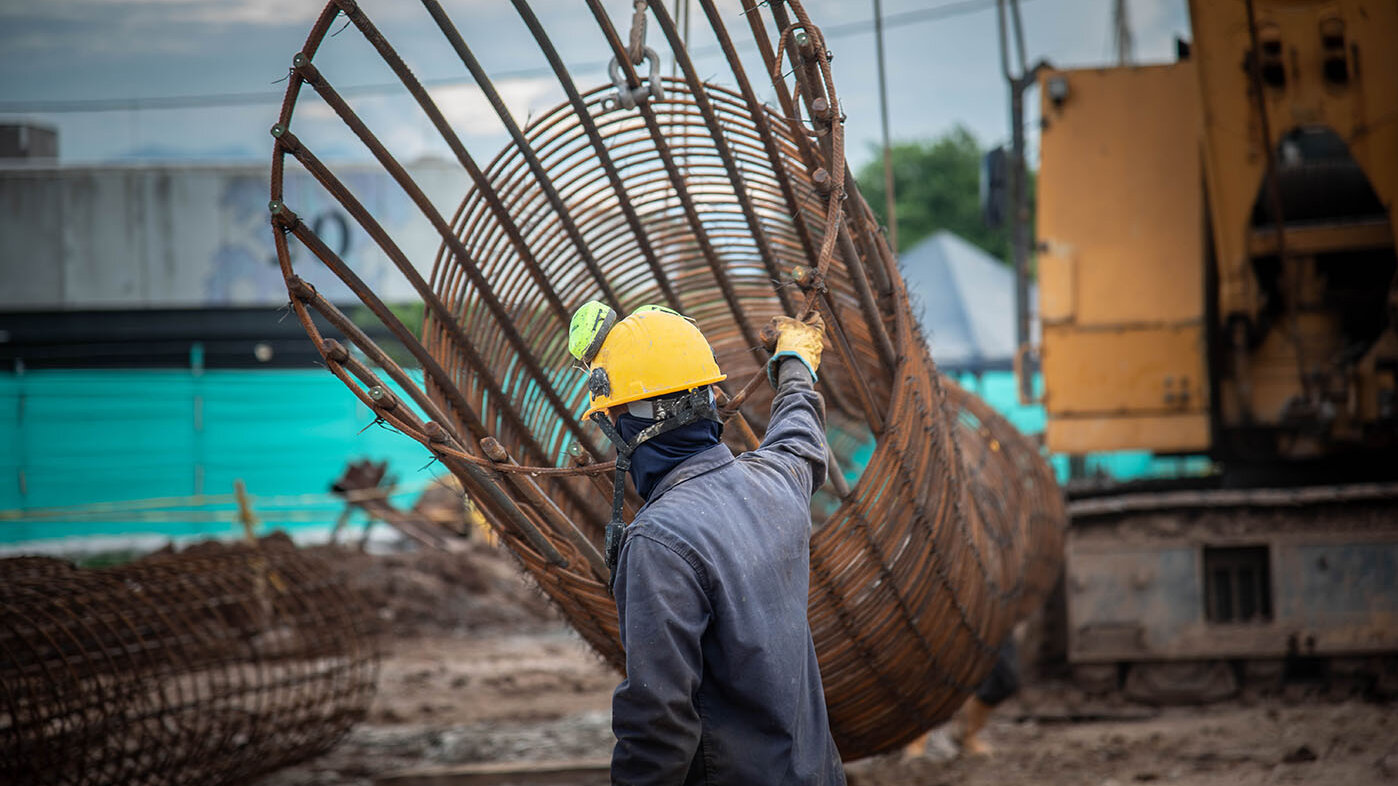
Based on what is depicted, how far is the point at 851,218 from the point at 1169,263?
393 centimetres

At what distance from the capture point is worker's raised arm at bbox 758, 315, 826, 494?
2621 mm

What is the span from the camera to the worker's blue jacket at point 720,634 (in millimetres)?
2156

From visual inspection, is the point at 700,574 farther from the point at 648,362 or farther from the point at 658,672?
the point at 648,362

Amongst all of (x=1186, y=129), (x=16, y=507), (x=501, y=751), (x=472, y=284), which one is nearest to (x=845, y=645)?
(x=472, y=284)

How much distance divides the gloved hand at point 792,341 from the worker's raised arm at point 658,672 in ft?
2.40

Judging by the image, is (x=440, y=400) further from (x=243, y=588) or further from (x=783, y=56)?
(x=243, y=588)

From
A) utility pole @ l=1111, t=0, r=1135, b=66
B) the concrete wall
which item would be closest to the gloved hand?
utility pole @ l=1111, t=0, r=1135, b=66

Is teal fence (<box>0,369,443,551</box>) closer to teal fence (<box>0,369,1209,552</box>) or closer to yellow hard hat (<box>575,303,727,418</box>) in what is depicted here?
teal fence (<box>0,369,1209,552</box>)

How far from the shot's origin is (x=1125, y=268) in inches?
258

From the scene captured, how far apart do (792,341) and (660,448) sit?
520 millimetres

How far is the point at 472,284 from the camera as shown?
357 centimetres

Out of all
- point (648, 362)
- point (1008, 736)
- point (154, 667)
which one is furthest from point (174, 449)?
point (648, 362)

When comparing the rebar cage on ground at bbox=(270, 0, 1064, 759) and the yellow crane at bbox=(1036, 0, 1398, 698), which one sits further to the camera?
the yellow crane at bbox=(1036, 0, 1398, 698)

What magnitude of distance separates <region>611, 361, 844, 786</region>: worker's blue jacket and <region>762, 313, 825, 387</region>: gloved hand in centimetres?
33
